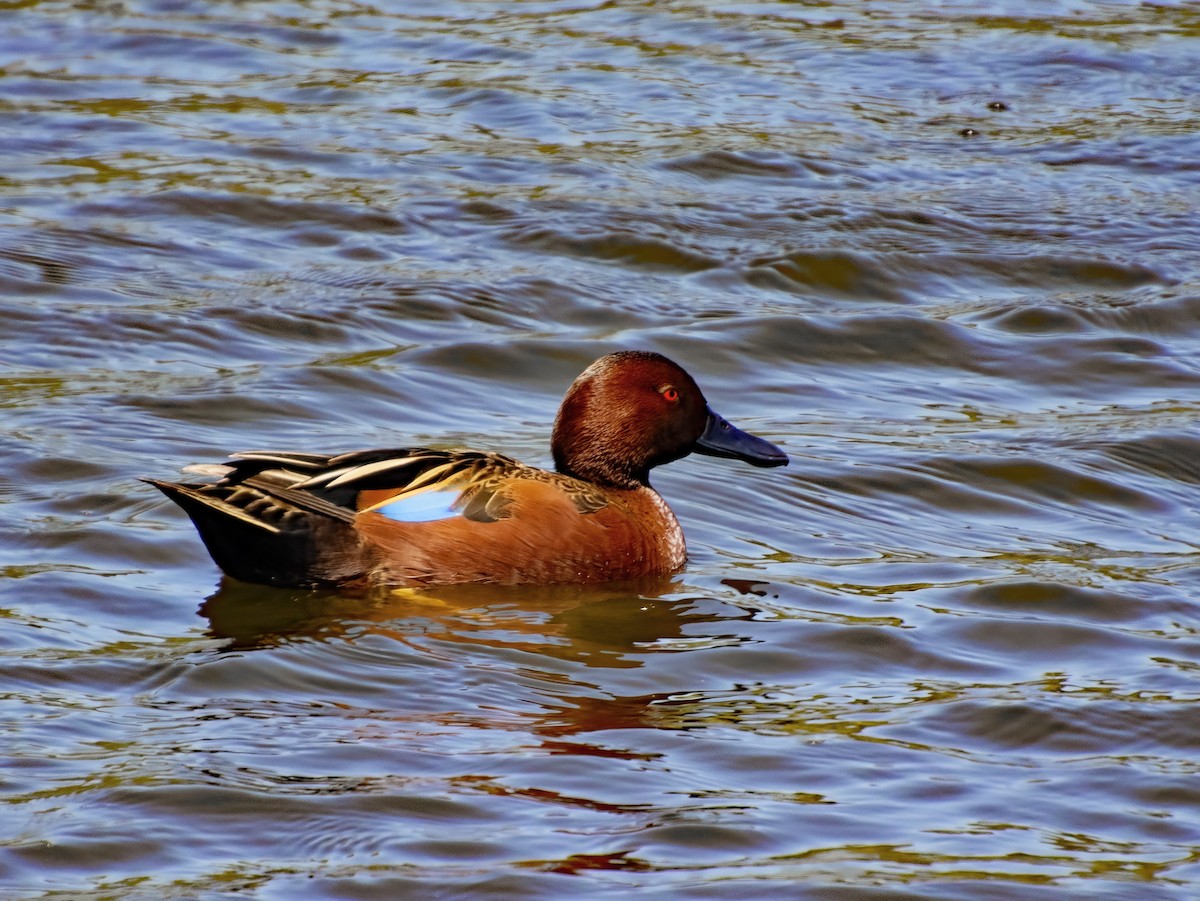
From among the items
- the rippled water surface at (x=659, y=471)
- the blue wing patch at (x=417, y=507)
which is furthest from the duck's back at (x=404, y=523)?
the rippled water surface at (x=659, y=471)

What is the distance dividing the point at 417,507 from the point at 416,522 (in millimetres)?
52

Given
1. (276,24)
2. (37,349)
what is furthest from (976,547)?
(276,24)

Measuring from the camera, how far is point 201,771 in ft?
16.6

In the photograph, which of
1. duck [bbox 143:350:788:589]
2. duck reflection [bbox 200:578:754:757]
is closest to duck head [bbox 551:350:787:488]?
duck [bbox 143:350:788:589]

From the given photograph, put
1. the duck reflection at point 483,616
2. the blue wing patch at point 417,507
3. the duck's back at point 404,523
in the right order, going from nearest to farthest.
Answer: the duck reflection at point 483,616 → the duck's back at point 404,523 → the blue wing patch at point 417,507

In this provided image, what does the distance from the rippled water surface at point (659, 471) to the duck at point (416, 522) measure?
4.4 inches

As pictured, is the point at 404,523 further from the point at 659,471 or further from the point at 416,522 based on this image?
the point at 659,471

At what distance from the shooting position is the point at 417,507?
22.6ft

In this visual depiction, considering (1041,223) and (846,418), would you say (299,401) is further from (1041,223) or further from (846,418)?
(1041,223)

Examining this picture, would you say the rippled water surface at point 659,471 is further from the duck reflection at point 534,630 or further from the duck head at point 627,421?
the duck head at point 627,421

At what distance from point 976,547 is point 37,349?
4355 mm

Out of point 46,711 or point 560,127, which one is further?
point 560,127

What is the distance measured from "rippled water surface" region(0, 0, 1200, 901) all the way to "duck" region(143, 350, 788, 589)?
11 centimetres

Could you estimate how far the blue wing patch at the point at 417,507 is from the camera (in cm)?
689
